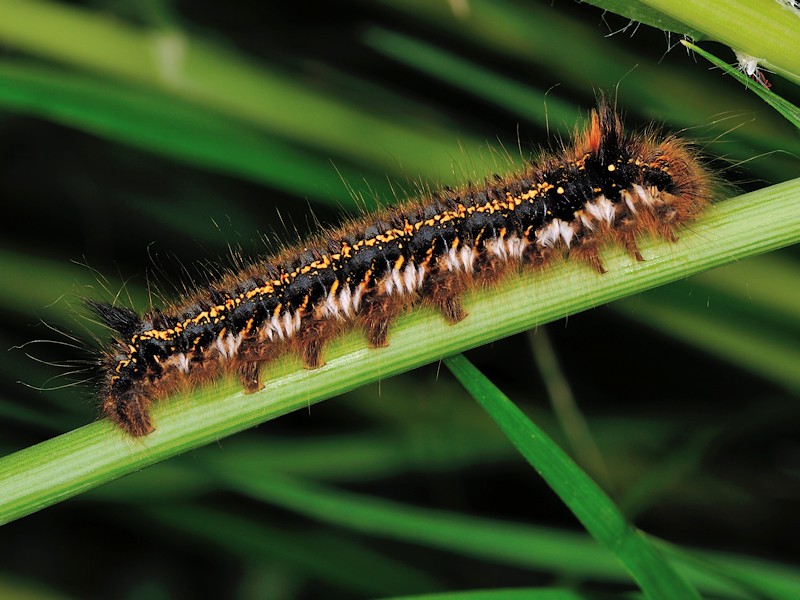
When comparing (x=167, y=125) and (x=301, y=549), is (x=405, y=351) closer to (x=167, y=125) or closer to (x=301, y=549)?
(x=167, y=125)

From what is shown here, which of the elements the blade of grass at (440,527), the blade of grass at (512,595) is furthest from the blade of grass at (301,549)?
the blade of grass at (512,595)

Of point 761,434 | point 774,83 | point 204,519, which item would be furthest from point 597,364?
point 204,519

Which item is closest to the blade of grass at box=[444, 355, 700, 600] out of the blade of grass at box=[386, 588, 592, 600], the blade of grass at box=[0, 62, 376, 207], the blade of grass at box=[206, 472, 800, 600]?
the blade of grass at box=[386, 588, 592, 600]

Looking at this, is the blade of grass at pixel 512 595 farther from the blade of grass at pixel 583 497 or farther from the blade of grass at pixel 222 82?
the blade of grass at pixel 222 82

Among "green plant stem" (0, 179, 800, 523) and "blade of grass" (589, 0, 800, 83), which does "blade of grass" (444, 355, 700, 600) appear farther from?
"blade of grass" (589, 0, 800, 83)

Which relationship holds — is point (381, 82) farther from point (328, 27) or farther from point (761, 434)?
point (761, 434)
